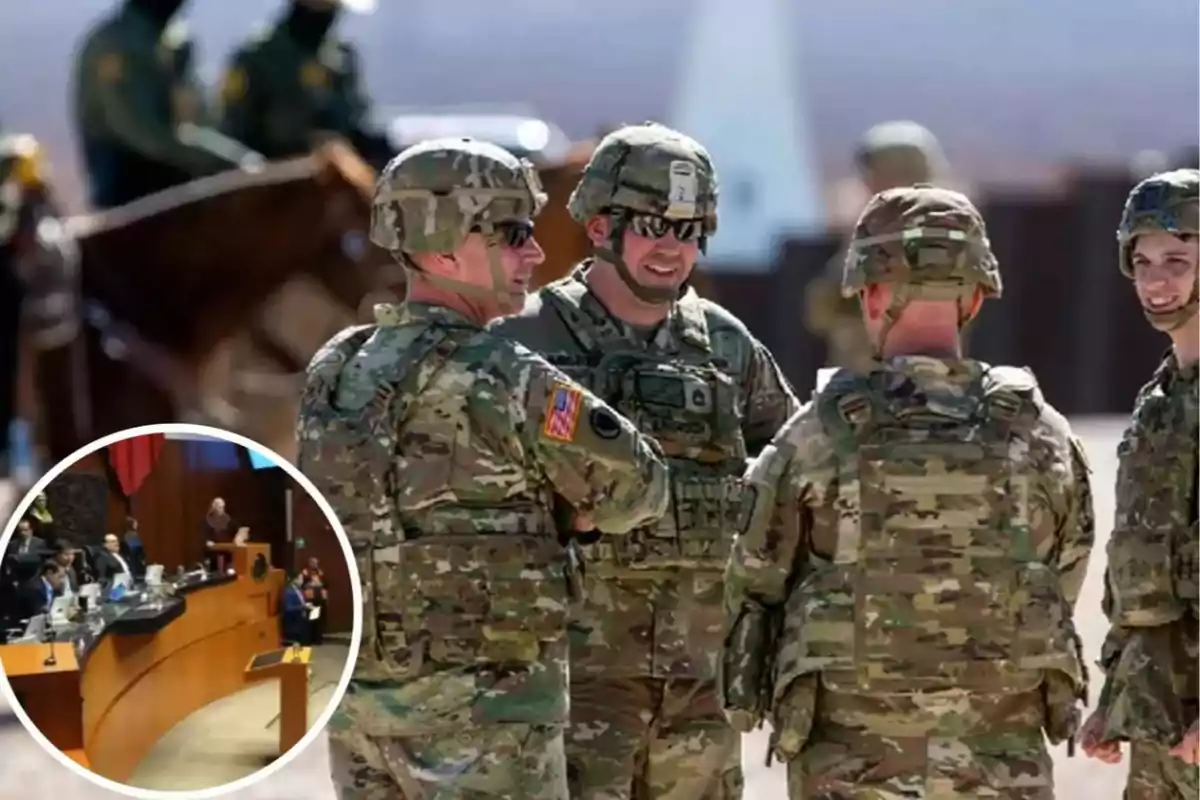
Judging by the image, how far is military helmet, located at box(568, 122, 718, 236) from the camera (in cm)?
531

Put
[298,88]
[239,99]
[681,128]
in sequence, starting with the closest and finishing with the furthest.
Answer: [298,88]
[239,99]
[681,128]

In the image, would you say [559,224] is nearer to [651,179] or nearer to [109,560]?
[651,179]

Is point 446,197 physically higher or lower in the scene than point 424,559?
higher

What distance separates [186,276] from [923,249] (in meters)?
8.22

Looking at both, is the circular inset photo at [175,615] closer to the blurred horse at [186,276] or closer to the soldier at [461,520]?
the soldier at [461,520]

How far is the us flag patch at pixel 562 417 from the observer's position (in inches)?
183

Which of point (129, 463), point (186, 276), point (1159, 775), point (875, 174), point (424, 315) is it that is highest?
point (875, 174)

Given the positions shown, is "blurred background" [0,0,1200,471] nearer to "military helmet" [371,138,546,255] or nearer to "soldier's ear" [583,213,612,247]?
"soldier's ear" [583,213,612,247]

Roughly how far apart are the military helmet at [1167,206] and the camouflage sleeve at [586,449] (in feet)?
3.69

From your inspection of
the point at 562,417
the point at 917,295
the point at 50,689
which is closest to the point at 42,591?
the point at 50,689

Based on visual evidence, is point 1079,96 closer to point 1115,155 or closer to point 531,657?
point 1115,155

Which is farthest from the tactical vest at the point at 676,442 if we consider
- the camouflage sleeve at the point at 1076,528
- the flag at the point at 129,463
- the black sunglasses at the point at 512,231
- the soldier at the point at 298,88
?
the soldier at the point at 298,88

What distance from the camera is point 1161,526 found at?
495 centimetres

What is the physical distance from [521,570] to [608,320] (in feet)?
2.84
